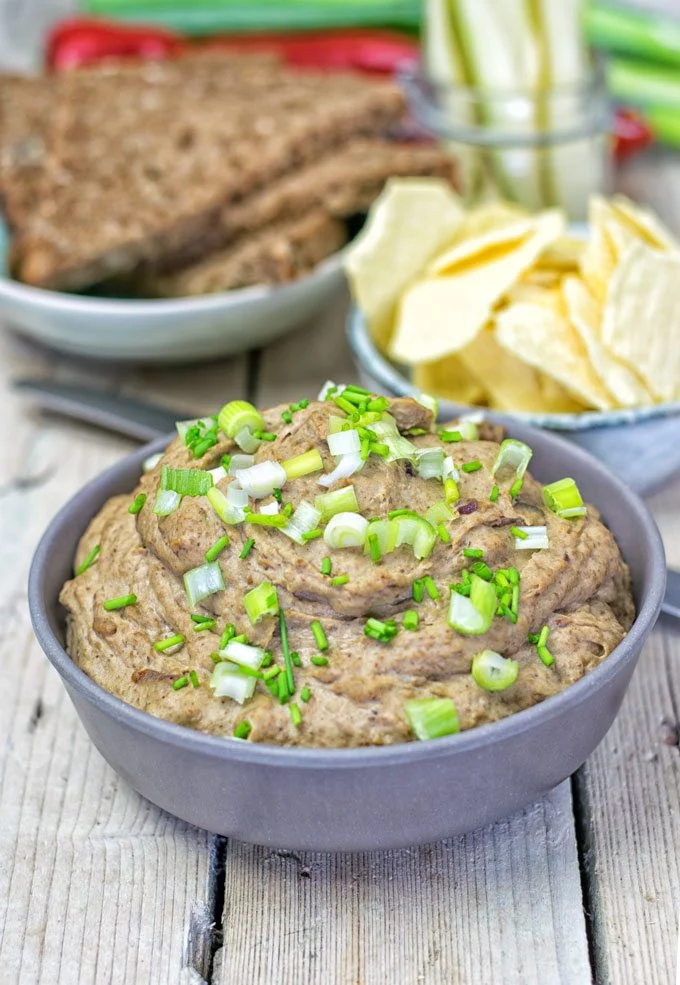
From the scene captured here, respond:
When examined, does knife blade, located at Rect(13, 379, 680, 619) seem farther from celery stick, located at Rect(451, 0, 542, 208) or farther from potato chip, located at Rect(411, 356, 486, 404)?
celery stick, located at Rect(451, 0, 542, 208)

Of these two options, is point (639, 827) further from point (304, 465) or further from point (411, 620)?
point (304, 465)

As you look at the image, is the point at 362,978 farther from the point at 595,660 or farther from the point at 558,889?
the point at 595,660

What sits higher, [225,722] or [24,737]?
[225,722]

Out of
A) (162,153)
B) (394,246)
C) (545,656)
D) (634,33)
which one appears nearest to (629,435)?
(394,246)

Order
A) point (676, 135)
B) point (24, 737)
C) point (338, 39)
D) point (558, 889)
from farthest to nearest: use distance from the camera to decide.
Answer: point (338, 39), point (676, 135), point (24, 737), point (558, 889)

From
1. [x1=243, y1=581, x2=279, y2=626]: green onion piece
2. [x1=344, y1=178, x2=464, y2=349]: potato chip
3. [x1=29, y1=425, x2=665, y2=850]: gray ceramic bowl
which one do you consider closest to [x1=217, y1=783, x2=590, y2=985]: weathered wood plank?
[x1=29, y1=425, x2=665, y2=850]: gray ceramic bowl

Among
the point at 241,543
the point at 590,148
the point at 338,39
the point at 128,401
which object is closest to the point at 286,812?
the point at 241,543
